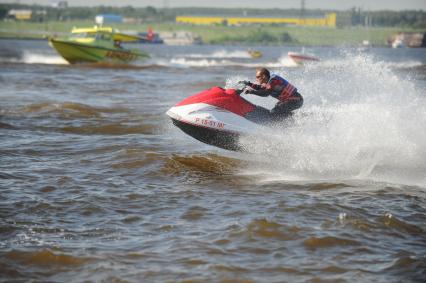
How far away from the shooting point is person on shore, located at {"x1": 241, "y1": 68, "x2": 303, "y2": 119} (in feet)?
37.1

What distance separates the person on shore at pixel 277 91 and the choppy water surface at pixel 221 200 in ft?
1.15

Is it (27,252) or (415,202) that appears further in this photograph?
(415,202)

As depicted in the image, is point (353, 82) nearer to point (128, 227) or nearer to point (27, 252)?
point (128, 227)

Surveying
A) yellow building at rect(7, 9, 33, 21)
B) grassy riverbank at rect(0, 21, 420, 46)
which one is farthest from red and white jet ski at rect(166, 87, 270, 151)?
yellow building at rect(7, 9, 33, 21)

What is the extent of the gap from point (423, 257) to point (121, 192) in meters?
4.46

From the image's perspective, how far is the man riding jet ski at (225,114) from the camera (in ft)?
37.2

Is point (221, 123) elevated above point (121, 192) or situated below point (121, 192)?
above

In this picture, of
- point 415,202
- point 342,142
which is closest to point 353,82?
point 342,142

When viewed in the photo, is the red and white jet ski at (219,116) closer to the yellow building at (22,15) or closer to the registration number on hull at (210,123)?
the registration number on hull at (210,123)

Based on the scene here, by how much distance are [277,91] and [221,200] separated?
269 cm

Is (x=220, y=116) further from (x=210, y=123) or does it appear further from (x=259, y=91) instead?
(x=259, y=91)

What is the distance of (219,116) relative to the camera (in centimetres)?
1138

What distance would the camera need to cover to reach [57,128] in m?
16.3

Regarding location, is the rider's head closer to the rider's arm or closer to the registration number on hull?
the rider's arm
